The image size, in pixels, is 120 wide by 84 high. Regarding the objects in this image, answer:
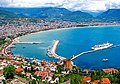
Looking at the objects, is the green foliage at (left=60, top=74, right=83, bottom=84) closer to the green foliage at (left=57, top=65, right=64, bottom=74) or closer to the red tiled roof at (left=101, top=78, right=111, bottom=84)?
the red tiled roof at (left=101, top=78, right=111, bottom=84)

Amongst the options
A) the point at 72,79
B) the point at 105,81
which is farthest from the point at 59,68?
the point at 105,81

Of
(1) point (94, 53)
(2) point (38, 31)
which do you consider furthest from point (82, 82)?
(2) point (38, 31)

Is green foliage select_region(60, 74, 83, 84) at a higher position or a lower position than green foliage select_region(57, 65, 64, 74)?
higher

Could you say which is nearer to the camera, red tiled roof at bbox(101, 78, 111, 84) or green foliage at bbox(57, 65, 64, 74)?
red tiled roof at bbox(101, 78, 111, 84)

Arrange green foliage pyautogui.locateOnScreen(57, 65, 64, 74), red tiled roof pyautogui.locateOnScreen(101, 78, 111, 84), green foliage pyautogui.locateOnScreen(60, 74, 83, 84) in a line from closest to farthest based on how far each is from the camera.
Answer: red tiled roof pyautogui.locateOnScreen(101, 78, 111, 84)
green foliage pyautogui.locateOnScreen(60, 74, 83, 84)
green foliage pyautogui.locateOnScreen(57, 65, 64, 74)

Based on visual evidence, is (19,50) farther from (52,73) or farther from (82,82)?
(82,82)

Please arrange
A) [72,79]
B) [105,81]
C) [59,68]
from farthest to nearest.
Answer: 1. [59,68]
2. [72,79]
3. [105,81]

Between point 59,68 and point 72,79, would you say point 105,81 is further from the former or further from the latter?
point 59,68

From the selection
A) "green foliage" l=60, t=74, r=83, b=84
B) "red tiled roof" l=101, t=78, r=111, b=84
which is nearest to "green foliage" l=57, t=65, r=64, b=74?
"green foliage" l=60, t=74, r=83, b=84

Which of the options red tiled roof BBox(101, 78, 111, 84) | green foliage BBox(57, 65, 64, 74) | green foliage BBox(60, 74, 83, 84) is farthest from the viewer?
green foliage BBox(57, 65, 64, 74)

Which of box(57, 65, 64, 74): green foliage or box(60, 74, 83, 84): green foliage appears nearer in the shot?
box(60, 74, 83, 84): green foliage

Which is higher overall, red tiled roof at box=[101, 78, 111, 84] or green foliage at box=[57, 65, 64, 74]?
red tiled roof at box=[101, 78, 111, 84]
